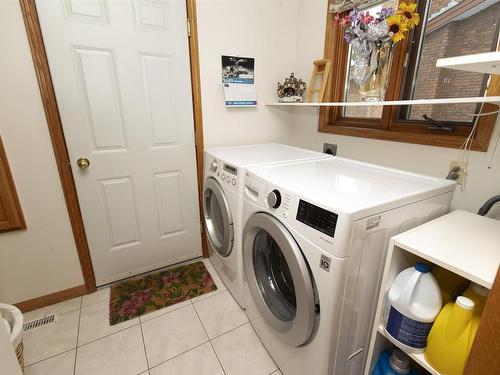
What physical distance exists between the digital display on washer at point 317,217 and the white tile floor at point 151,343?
91 cm

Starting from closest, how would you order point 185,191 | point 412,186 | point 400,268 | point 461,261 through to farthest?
point 461,261
point 400,268
point 412,186
point 185,191

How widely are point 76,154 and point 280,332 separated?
60.4 inches

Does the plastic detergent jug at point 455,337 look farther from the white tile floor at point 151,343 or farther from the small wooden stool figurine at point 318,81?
the small wooden stool figurine at point 318,81

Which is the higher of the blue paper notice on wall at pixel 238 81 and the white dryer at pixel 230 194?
the blue paper notice on wall at pixel 238 81

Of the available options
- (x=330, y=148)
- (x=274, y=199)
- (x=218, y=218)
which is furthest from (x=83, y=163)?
(x=330, y=148)

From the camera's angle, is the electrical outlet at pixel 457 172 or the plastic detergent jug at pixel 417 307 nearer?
the plastic detergent jug at pixel 417 307

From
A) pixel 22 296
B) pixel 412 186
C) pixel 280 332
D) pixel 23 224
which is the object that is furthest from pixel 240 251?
pixel 22 296

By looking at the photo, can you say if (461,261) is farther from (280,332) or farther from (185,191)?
(185,191)

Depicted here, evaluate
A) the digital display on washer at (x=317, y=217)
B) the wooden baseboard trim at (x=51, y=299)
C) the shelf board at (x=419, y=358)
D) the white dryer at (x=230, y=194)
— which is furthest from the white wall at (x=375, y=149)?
the wooden baseboard trim at (x=51, y=299)

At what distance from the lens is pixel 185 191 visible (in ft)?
6.53

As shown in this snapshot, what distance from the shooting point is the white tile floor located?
1.31m

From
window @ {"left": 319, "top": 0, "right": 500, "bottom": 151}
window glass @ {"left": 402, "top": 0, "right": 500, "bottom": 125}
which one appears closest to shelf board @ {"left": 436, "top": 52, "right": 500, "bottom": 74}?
window @ {"left": 319, "top": 0, "right": 500, "bottom": 151}

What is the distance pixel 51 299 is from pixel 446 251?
221 centimetres

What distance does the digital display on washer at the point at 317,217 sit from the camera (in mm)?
796
